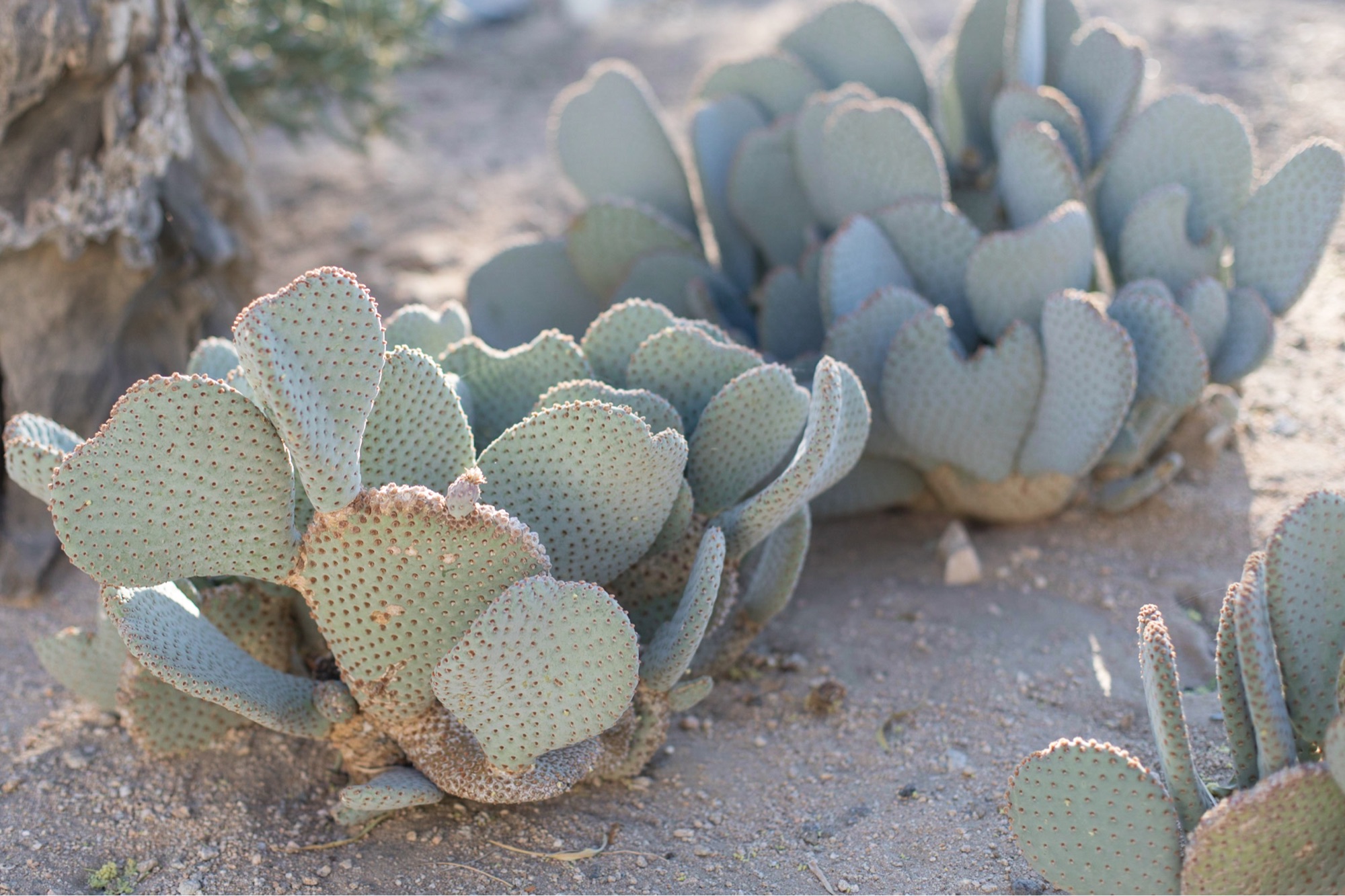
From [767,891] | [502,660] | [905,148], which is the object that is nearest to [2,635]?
[502,660]

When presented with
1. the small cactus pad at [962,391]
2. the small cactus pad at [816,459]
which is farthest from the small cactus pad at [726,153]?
the small cactus pad at [816,459]

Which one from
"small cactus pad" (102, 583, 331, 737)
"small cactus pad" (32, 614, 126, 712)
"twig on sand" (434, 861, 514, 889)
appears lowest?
"twig on sand" (434, 861, 514, 889)

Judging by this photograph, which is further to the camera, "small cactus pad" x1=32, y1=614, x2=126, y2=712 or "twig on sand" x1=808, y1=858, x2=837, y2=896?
"small cactus pad" x1=32, y1=614, x2=126, y2=712

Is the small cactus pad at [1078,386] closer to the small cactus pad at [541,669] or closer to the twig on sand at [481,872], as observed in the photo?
the small cactus pad at [541,669]

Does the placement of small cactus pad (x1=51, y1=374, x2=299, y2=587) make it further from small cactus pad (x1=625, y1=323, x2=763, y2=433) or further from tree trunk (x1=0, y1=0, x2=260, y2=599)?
tree trunk (x1=0, y1=0, x2=260, y2=599)

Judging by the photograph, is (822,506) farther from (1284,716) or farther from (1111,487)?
(1284,716)

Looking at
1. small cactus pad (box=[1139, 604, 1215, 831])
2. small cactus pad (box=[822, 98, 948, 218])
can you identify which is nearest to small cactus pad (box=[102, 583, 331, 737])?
small cactus pad (box=[1139, 604, 1215, 831])
